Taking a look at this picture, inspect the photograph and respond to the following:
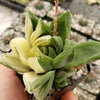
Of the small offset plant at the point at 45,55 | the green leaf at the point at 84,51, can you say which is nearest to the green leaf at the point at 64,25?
the small offset plant at the point at 45,55

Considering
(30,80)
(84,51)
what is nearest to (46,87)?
(30,80)

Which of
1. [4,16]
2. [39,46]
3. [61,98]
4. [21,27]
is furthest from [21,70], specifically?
[4,16]

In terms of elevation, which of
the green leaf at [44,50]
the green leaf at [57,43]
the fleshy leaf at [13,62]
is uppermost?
the green leaf at [57,43]

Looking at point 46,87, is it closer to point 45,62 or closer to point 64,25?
point 45,62

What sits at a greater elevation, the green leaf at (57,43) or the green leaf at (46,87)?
the green leaf at (57,43)

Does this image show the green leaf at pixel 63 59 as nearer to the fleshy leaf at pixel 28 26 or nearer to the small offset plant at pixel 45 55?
the small offset plant at pixel 45 55

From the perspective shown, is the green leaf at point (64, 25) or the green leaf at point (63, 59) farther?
the green leaf at point (64, 25)

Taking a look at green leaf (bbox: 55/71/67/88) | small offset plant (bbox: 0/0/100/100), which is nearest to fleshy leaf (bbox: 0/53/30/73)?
small offset plant (bbox: 0/0/100/100)
